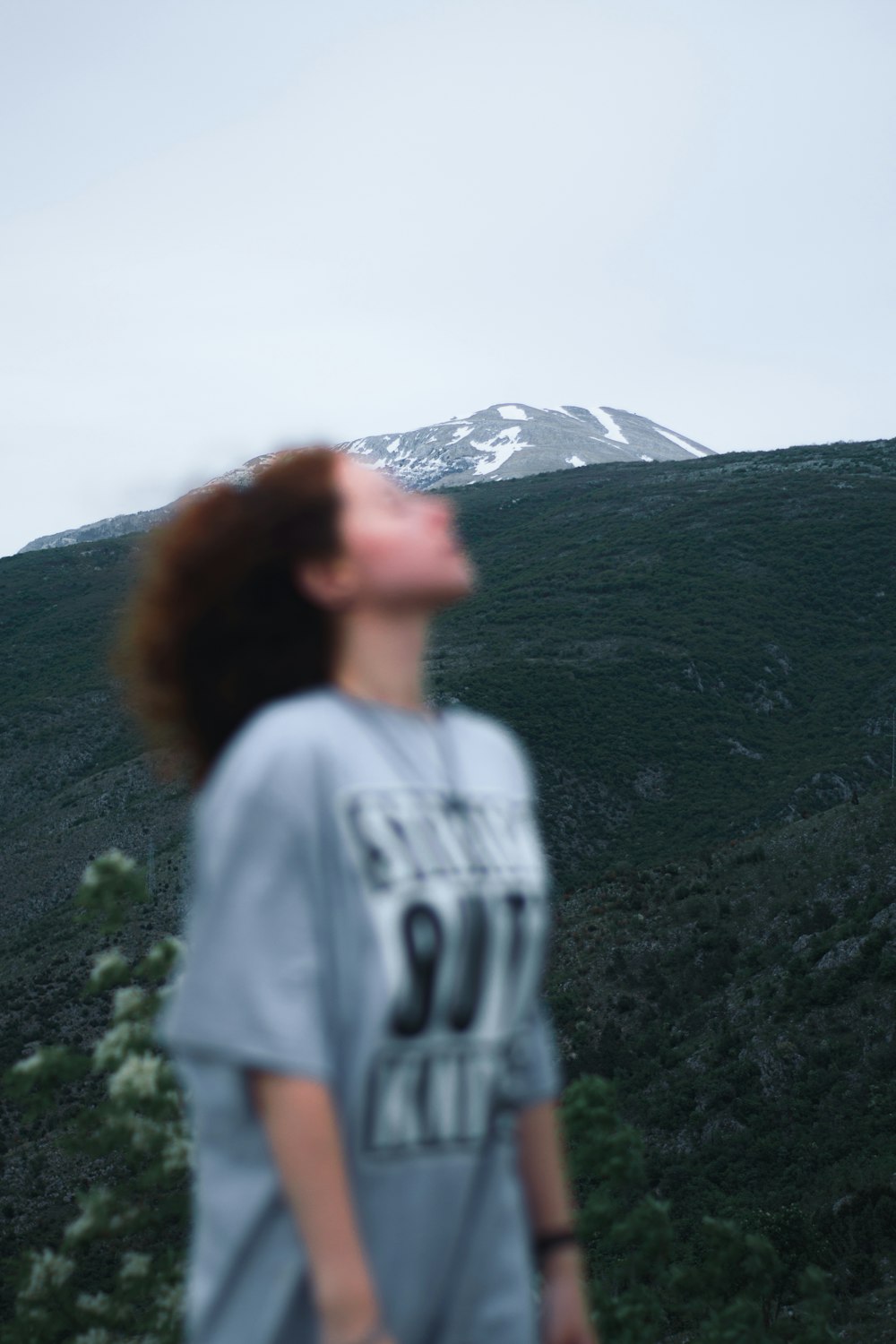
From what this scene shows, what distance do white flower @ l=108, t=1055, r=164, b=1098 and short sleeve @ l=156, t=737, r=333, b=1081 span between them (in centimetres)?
153

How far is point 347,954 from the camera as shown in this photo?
1531 mm

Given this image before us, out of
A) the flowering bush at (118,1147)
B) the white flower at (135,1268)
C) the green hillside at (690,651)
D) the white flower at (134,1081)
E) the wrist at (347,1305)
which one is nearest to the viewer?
the wrist at (347,1305)

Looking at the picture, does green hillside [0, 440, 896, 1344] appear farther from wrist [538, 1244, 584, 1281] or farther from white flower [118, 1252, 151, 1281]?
white flower [118, 1252, 151, 1281]

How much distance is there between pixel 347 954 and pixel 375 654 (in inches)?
17.7

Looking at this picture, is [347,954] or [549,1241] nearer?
[347,954]

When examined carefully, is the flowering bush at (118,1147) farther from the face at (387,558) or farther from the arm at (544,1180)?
the face at (387,558)

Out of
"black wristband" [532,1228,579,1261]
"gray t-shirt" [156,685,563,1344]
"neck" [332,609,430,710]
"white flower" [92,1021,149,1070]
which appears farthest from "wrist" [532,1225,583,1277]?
"white flower" [92,1021,149,1070]

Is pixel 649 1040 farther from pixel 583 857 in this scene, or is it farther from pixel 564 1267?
pixel 564 1267

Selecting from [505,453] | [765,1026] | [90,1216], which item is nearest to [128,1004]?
[90,1216]

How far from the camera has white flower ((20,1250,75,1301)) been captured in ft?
10.2

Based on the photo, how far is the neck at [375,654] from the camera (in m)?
1.73

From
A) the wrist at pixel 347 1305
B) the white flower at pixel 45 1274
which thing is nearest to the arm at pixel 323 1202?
the wrist at pixel 347 1305

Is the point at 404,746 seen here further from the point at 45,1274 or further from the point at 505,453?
the point at 505,453

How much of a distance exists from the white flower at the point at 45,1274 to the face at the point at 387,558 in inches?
92.4
